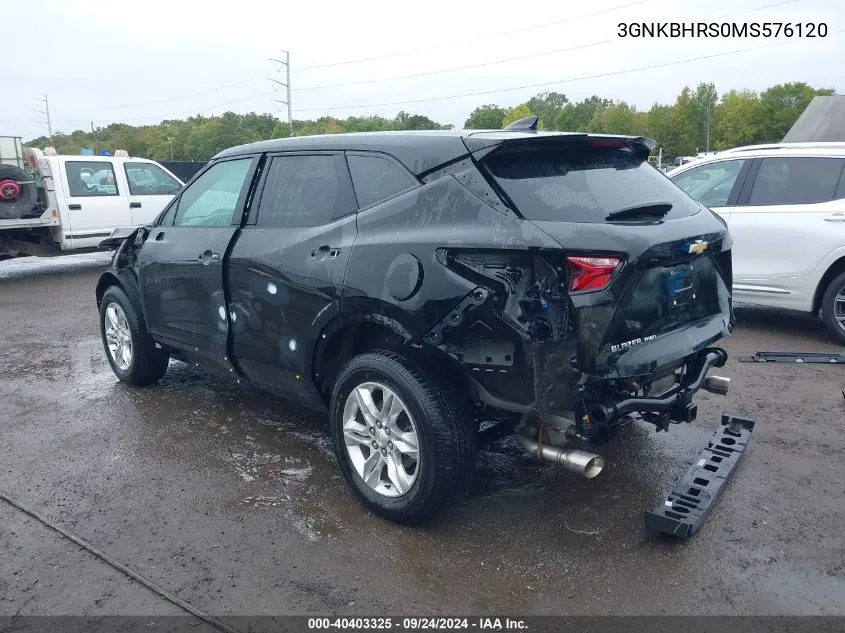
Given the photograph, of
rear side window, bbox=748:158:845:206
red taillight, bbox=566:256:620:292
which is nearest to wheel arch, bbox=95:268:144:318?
red taillight, bbox=566:256:620:292

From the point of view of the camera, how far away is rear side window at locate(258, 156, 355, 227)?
12.7 feet

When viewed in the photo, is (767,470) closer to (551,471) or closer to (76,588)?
(551,471)

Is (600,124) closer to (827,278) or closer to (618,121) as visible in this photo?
(618,121)

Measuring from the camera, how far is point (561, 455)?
3244 millimetres

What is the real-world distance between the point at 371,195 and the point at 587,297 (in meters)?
1.30

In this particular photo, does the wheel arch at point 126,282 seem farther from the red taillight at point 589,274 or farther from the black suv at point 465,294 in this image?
the red taillight at point 589,274

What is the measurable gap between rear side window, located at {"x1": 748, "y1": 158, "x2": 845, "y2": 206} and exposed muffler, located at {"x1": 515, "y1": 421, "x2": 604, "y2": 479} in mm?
4742

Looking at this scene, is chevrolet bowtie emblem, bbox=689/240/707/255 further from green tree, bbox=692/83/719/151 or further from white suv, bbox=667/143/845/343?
green tree, bbox=692/83/719/151

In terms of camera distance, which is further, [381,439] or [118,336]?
[118,336]

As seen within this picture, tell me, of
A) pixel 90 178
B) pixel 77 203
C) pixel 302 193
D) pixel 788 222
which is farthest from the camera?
pixel 90 178

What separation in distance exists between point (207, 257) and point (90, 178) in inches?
353

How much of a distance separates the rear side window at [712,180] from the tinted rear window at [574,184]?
384 cm

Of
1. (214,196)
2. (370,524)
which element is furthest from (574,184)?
(214,196)

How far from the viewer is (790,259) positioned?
22.0ft
